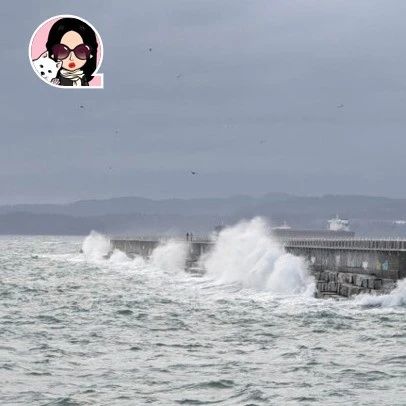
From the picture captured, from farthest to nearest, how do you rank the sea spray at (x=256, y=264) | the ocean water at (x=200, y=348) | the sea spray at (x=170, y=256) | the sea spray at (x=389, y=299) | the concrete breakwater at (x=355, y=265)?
the sea spray at (x=170, y=256)
the sea spray at (x=256, y=264)
the concrete breakwater at (x=355, y=265)
the sea spray at (x=389, y=299)
the ocean water at (x=200, y=348)

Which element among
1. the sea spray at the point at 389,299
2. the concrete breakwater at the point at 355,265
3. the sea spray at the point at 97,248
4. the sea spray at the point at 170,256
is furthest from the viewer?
the sea spray at the point at 97,248

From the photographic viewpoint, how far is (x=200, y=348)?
28.6 metres

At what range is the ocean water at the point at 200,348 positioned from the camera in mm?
21641

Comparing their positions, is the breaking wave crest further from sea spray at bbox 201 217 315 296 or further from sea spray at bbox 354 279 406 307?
sea spray at bbox 354 279 406 307

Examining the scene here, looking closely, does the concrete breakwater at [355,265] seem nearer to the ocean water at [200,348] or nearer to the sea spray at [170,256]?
the ocean water at [200,348]

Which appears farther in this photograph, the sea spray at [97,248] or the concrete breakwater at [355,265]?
the sea spray at [97,248]

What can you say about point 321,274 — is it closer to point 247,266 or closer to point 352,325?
point 247,266

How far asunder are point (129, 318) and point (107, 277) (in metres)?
37.1

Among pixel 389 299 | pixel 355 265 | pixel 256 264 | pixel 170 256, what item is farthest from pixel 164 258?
pixel 389 299

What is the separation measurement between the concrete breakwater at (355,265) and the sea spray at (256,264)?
2.97ft

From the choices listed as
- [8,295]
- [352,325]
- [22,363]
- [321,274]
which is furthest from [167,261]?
[22,363]

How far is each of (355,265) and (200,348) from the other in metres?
27.9

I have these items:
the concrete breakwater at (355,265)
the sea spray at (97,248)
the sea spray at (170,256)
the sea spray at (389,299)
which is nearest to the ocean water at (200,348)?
the sea spray at (389,299)

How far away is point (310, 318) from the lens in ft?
123
